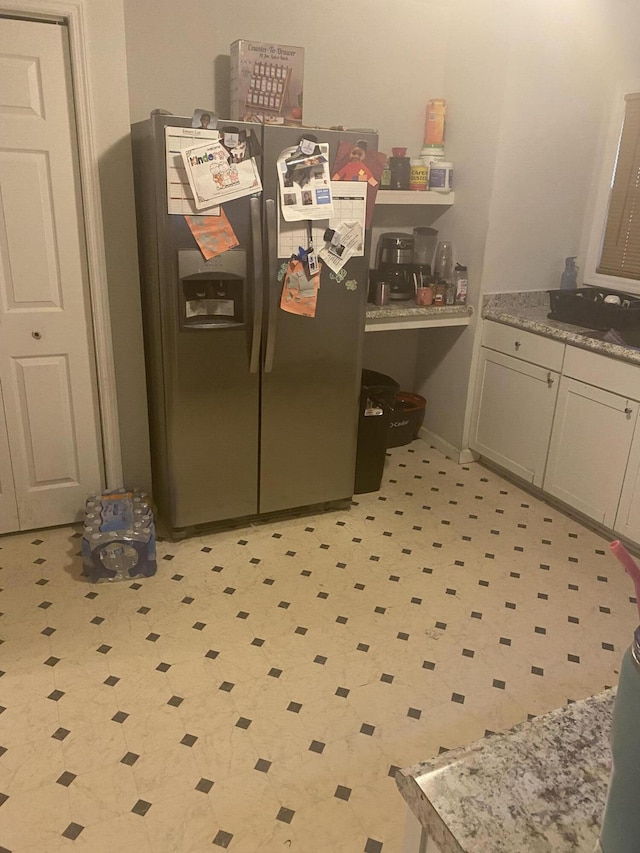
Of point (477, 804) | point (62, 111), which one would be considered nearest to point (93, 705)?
point (477, 804)

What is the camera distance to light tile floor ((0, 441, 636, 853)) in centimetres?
185

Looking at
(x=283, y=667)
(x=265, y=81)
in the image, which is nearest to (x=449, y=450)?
(x=283, y=667)

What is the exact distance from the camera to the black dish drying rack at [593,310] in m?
3.20

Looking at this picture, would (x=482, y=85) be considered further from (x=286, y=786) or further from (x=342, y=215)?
(x=286, y=786)

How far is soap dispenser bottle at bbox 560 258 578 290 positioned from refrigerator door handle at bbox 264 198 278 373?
1825mm

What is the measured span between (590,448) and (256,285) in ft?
5.63

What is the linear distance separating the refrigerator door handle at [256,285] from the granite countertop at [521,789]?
212 centimetres

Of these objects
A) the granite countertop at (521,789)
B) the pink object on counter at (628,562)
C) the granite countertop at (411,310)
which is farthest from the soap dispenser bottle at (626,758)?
the granite countertop at (411,310)

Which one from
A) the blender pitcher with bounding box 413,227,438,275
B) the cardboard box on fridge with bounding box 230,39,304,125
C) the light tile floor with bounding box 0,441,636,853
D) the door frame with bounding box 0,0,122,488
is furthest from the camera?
the blender pitcher with bounding box 413,227,438,275

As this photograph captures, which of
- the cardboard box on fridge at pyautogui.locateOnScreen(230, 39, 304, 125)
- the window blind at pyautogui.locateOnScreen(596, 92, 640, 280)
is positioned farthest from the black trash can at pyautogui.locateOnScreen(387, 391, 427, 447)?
the cardboard box on fridge at pyautogui.locateOnScreen(230, 39, 304, 125)

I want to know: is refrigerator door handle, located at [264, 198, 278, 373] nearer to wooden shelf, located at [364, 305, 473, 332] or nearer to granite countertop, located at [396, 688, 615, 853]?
wooden shelf, located at [364, 305, 473, 332]

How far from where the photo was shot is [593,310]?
3.32 metres

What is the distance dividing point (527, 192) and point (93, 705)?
3100mm

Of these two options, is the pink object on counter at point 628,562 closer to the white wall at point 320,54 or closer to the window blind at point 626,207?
the white wall at point 320,54
